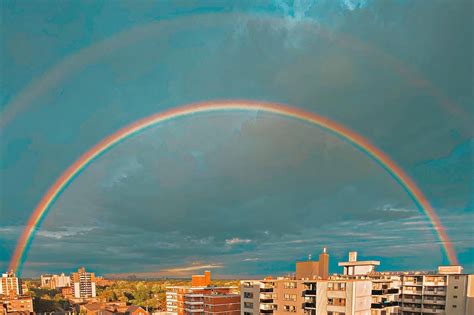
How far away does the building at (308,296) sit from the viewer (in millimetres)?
28484

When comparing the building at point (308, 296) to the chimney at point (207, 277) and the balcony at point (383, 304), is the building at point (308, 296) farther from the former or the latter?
the chimney at point (207, 277)

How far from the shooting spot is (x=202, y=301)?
158 feet

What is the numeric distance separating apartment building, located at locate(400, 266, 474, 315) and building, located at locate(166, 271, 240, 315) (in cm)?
2442

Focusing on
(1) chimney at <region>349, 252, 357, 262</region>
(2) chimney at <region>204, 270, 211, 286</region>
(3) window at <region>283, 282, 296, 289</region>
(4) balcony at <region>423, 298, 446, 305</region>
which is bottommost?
(2) chimney at <region>204, 270, 211, 286</region>

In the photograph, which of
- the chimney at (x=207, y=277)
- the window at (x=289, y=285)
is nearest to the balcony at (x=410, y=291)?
the window at (x=289, y=285)

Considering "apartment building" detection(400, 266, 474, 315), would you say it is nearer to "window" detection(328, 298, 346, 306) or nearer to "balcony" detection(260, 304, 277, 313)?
"window" detection(328, 298, 346, 306)

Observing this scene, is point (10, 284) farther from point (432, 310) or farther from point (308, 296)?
point (432, 310)

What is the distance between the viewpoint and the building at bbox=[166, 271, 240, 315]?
1768 inches

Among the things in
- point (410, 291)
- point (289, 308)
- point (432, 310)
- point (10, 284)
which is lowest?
point (10, 284)

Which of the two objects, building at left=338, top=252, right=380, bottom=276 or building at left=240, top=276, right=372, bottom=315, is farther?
building at left=338, top=252, right=380, bottom=276

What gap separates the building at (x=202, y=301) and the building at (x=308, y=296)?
6.57 meters

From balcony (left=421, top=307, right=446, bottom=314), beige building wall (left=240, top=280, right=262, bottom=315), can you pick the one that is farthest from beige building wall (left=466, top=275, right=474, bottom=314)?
beige building wall (left=240, top=280, right=262, bottom=315)

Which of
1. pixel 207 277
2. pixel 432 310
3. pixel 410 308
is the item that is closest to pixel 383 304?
pixel 432 310

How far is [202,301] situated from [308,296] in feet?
73.6
